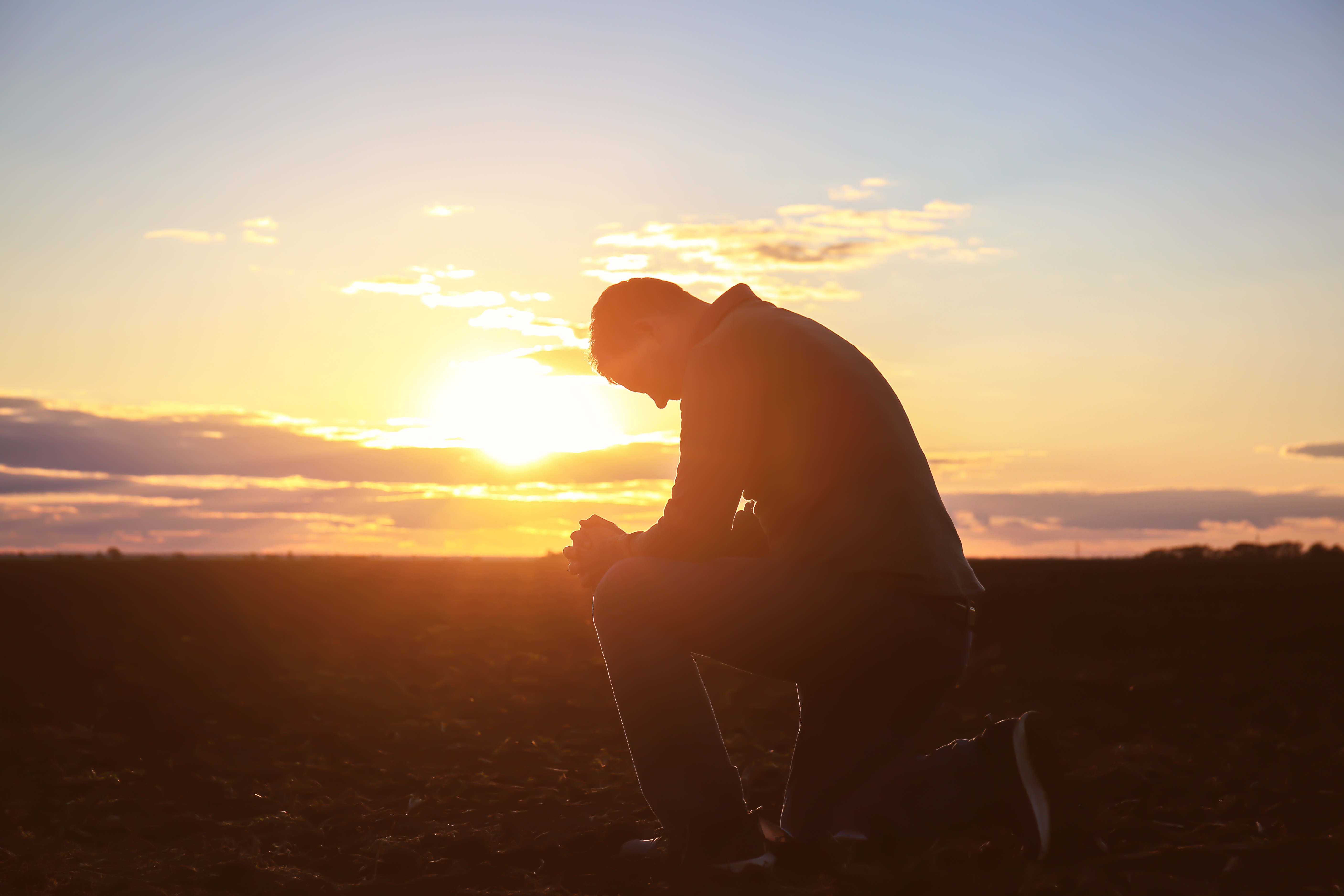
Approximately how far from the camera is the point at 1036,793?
2.95 meters

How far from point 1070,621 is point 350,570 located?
29.2 feet

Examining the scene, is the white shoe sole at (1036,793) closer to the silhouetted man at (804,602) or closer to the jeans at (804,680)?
the silhouetted man at (804,602)

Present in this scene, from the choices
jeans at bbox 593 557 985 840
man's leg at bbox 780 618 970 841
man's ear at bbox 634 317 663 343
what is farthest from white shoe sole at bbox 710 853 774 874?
man's ear at bbox 634 317 663 343

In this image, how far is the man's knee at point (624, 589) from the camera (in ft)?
9.68

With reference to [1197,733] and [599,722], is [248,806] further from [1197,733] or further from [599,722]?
[1197,733]

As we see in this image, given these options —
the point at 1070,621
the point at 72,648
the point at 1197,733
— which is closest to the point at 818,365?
the point at 1197,733

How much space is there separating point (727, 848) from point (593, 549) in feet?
3.40

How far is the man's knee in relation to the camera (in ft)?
9.68

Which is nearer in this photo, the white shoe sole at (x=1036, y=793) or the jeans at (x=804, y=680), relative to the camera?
the jeans at (x=804, y=680)

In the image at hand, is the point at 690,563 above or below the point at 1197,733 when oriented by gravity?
above

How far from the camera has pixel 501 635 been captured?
26.0ft

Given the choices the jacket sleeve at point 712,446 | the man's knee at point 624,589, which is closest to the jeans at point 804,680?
the man's knee at point 624,589

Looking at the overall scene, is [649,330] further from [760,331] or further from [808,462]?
[808,462]

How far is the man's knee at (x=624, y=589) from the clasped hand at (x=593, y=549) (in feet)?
0.63
